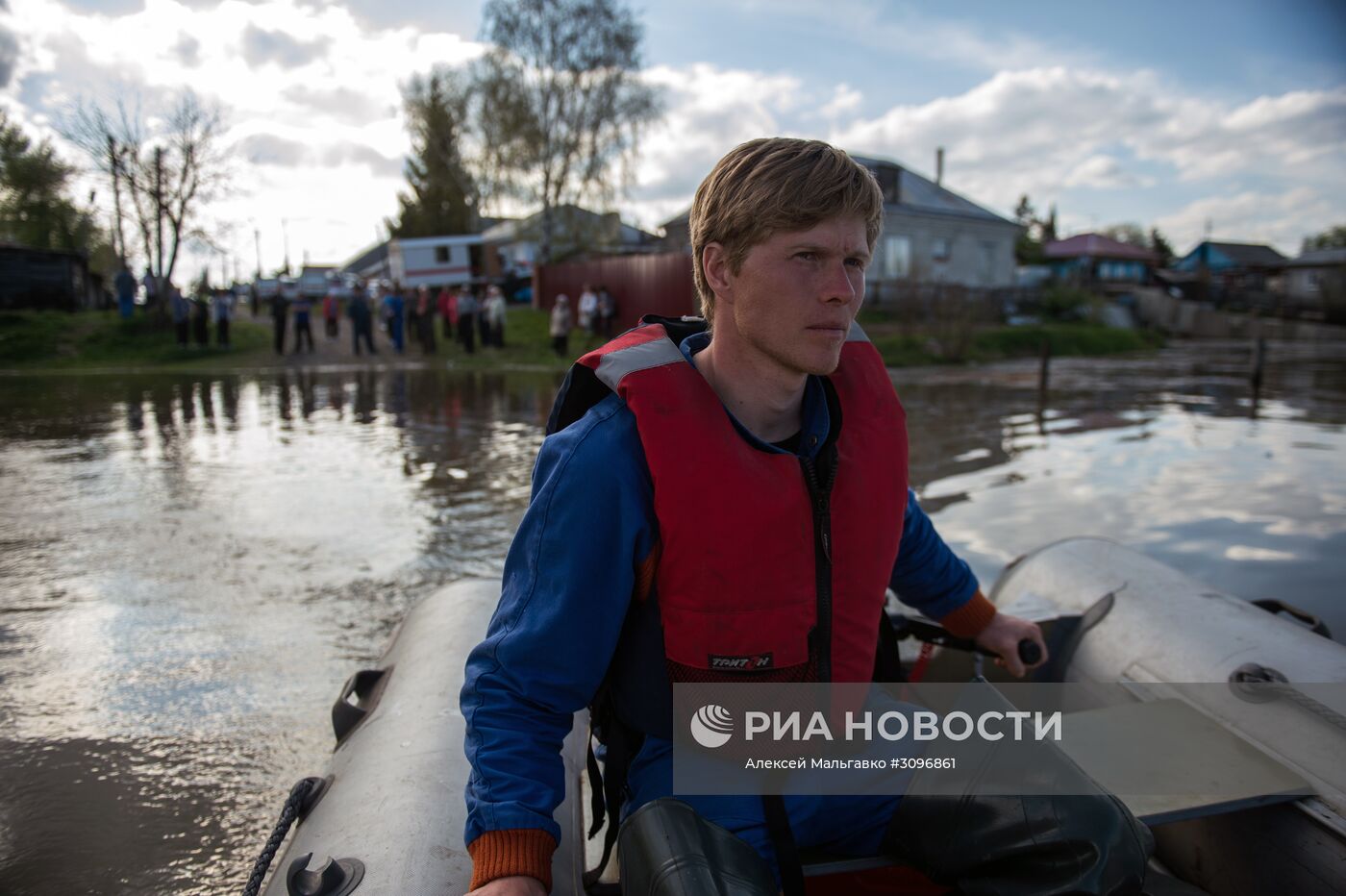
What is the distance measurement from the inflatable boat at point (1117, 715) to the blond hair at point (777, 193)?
1.27 meters

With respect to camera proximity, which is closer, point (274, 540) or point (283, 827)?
point (283, 827)

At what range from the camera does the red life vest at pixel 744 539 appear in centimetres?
166

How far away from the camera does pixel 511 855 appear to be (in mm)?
1482

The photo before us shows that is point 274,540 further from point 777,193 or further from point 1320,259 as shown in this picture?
point 1320,259

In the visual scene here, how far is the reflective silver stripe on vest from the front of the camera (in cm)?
175

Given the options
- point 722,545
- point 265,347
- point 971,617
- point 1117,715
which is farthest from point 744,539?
point 265,347

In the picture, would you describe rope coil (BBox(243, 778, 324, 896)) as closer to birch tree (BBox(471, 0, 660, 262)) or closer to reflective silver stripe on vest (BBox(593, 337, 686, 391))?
reflective silver stripe on vest (BBox(593, 337, 686, 391))

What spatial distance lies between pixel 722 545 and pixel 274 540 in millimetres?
5432

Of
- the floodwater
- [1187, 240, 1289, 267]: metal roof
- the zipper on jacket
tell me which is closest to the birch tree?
the floodwater

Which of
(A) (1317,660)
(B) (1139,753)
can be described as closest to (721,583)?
(B) (1139,753)

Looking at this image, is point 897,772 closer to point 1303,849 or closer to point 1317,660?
point 1303,849

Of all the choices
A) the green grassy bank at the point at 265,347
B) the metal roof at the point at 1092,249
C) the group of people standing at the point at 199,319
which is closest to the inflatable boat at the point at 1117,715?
the green grassy bank at the point at 265,347

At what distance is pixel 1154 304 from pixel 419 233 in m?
40.8

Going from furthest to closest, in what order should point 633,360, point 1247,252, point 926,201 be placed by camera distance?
point 1247,252, point 926,201, point 633,360
